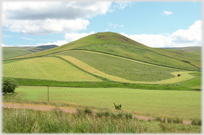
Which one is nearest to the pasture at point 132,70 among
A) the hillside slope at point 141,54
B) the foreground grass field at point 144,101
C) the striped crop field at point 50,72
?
the striped crop field at point 50,72

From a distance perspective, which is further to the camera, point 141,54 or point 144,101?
point 141,54

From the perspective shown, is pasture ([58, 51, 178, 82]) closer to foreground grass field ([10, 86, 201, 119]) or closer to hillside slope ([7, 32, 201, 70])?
hillside slope ([7, 32, 201, 70])

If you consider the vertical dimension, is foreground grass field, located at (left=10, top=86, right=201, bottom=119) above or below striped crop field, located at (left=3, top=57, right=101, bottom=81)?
below

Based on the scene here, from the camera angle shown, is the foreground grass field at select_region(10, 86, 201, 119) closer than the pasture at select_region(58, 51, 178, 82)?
Yes

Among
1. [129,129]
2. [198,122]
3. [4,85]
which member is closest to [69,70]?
[4,85]

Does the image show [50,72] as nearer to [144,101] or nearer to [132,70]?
[132,70]

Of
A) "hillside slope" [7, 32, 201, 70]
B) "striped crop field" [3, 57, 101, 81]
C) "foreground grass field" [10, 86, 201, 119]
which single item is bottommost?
"foreground grass field" [10, 86, 201, 119]

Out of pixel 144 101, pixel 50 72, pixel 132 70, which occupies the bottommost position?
pixel 144 101

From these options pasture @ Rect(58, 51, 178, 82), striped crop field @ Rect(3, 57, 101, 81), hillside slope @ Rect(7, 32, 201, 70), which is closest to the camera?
striped crop field @ Rect(3, 57, 101, 81)

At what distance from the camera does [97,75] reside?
68.9 m

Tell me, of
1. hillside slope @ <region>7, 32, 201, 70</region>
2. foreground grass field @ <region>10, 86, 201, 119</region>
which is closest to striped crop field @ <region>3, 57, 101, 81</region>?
foreground grass field @ <region>10, 86, 201, 119</region>

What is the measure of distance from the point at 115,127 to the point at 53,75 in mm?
60789

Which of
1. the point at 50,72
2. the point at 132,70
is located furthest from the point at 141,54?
the point at 50,72

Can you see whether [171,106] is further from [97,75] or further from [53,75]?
[53,75]
